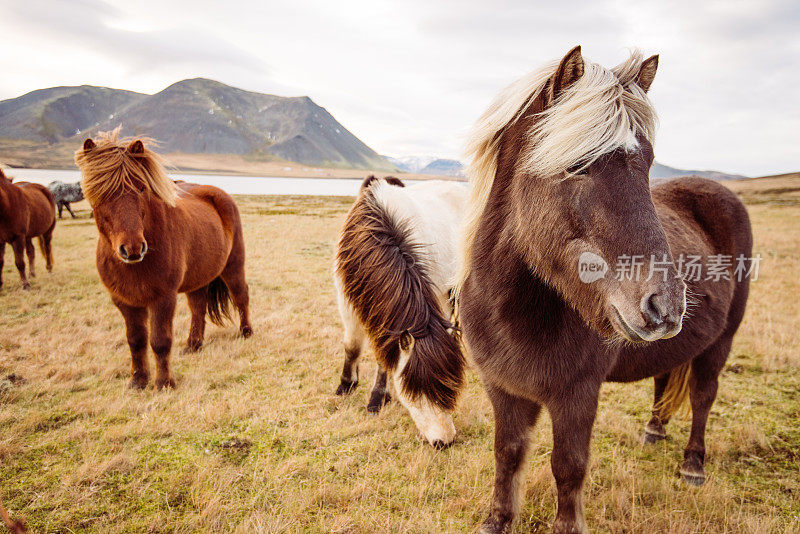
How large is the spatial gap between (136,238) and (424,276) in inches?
113

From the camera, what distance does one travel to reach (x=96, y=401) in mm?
4074

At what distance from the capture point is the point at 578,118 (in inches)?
56.5

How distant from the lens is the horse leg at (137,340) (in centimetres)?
428

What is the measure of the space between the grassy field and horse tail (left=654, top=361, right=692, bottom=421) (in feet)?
1.52

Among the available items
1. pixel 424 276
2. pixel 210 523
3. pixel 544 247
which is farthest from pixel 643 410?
pixel 210 523

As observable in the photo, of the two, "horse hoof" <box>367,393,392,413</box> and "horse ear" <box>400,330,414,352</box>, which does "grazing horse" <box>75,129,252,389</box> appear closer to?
"horse hoof" <box>367,393,392,413</box>

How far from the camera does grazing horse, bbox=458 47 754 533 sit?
1.41m

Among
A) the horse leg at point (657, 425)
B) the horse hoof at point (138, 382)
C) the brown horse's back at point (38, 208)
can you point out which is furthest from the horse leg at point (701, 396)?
the brown horse's back at point (38, 208)

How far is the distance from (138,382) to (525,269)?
4771 mm

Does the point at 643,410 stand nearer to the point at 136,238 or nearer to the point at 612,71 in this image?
the point at 612,71

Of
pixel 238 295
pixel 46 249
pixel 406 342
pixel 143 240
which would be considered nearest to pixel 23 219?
pixel 46 249

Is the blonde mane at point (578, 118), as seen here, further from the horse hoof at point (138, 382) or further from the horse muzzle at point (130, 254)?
the horse hoof at point (138, 382)

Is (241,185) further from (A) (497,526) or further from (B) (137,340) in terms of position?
(A) (497,526)

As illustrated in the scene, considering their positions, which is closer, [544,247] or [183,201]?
[544,247]
